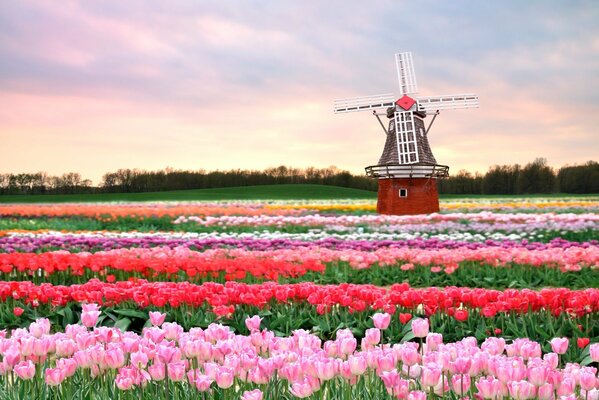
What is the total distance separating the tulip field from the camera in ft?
10.3

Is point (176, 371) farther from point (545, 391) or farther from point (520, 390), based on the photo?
point (545, 391)

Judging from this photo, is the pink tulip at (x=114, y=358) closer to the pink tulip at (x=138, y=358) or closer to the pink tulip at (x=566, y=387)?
the pink tulip at (x=138, y=358)

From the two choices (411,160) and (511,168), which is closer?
(411,160)

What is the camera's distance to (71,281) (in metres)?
9.81

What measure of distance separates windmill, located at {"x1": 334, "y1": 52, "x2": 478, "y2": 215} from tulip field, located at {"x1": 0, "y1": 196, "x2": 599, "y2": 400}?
929 centimetres

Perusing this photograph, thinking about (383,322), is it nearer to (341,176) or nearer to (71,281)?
(71,281)

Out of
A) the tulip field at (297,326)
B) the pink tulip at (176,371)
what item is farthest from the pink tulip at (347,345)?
the pink tulip at (176,371)

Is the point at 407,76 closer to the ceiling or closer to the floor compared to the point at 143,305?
closer to the ceiling

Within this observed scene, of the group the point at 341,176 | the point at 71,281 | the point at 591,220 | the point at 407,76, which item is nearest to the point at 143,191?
the point at 341,176

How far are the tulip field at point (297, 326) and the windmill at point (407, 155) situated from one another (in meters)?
9.29

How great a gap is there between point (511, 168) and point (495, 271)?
180 feet

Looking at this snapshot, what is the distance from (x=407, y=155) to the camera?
80.7ft

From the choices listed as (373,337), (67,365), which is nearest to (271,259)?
(373,337)

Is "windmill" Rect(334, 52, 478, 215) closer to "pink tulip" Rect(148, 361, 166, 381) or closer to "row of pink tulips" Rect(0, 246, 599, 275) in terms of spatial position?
"row of pink tulips" Rect(0, 246, 599, 275)
